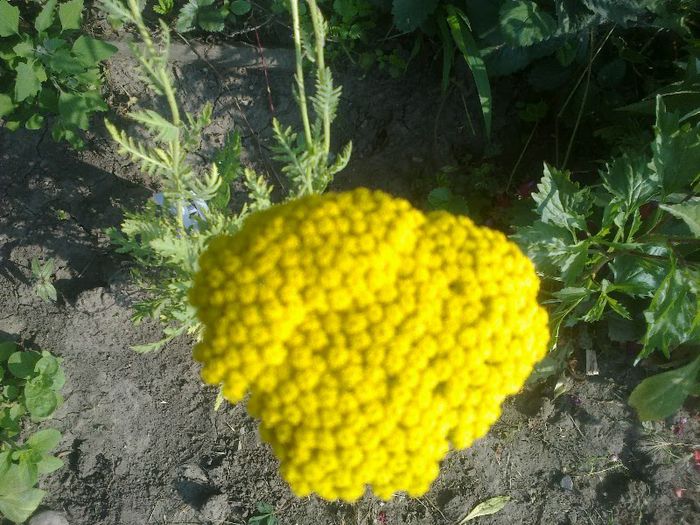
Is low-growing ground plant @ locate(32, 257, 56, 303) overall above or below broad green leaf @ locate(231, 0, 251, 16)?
below

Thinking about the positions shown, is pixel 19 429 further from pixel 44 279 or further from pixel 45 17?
pixel 45 17

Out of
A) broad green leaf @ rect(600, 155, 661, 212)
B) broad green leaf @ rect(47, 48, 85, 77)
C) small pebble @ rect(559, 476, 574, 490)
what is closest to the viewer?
broad green leaf @ rect(600, 155, 661, 212)

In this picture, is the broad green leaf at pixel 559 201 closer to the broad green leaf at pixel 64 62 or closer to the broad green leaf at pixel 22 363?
the broad green leaf at pixel 64 62

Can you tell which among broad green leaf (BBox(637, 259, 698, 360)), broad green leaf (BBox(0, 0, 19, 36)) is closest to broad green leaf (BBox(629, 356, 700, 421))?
broad green leaf (BBox(637, 259, 698, 360))

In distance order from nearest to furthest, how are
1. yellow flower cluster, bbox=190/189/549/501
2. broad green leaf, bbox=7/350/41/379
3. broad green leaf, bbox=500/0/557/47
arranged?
1. yellow flower cluster, bbox=190/189/549/501
2. broad green leaf, bbox=500/0/557/47
3. broad green leaf, bbox=7/350/41/379

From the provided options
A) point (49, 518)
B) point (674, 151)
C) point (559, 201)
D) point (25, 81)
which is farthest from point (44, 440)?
point (674, 151)

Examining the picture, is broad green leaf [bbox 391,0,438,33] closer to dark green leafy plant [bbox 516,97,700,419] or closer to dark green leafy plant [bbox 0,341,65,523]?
dark green leafy plant [bbox 516,97,700,419]

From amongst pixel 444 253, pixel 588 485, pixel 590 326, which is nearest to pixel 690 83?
pixel 590 326
